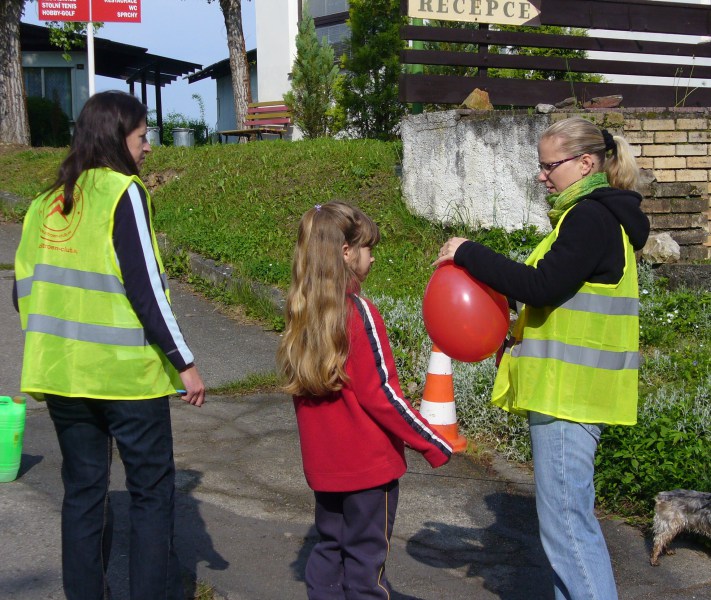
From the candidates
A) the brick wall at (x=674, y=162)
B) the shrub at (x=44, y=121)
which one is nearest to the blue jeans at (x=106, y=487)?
the brick wall at (x=674, y=162)

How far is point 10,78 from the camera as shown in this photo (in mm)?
17188

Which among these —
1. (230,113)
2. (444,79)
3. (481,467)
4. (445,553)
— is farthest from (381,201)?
(230,113)

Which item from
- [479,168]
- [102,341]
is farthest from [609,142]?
[479,168]

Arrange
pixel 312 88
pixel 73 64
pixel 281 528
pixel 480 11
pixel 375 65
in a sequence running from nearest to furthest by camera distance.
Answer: pixel 281 528 < pixel 480 11 < pixel 375 65 < pixel 312 88 < pixel 73 64

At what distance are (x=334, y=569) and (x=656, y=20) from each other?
8.70 metres

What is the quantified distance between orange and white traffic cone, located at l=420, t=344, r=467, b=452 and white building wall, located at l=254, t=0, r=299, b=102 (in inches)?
672

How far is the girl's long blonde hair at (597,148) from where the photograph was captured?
2908 mm

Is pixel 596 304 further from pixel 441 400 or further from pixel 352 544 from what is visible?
pixel 441 400

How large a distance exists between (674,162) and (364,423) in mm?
6549

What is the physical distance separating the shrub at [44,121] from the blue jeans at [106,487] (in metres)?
21.8

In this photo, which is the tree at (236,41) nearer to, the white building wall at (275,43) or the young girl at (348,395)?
the white building wall at (275,43)

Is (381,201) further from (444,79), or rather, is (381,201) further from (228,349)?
(228,349)

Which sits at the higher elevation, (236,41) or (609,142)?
(236,41)

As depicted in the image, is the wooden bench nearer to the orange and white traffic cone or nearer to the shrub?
the shrub
